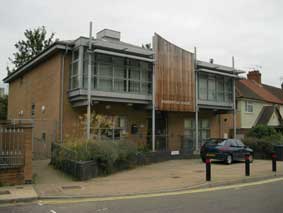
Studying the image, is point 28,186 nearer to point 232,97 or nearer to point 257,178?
point 257,178

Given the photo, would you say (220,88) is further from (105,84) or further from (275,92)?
(275,92)

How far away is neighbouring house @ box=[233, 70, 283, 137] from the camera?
107 ft

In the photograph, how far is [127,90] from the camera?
20.7m

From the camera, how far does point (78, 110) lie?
66.5 feet

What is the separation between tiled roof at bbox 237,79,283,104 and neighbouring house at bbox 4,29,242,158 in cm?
811

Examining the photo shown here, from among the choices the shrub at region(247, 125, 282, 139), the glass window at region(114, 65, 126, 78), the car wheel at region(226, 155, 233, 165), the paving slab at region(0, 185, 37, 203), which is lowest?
the paving slab at region(0, 185, 37, 203)

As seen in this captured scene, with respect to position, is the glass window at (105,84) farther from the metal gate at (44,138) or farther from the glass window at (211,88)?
the glass window at (211,88)

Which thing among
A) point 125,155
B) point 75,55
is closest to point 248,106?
point 75,55

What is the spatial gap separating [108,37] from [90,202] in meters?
15.6

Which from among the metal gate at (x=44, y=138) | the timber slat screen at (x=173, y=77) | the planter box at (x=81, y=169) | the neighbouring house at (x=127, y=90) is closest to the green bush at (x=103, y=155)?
the planter box at (x=81, y=169)

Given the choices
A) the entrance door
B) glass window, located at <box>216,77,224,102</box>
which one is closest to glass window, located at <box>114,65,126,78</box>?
the entrance door

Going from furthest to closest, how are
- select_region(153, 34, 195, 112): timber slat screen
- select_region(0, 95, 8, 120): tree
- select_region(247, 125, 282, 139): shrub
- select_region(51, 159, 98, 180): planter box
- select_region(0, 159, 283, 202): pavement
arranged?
1. select_region(0, 95, 8, 120): tree
2. select_region(247, 125, 282, 139): shrub
3. select_region(153, 34, 195, 112): timber slat screen
4. select_region(51, 159, 98, 180): planter box
5. select_region(0, 159, 283, 202): pavement

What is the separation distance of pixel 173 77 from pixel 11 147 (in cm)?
1283

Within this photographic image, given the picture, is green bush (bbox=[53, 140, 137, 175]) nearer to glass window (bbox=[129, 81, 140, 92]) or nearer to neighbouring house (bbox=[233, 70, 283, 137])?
glass window (bbox=[129, 81, 140, 92])
